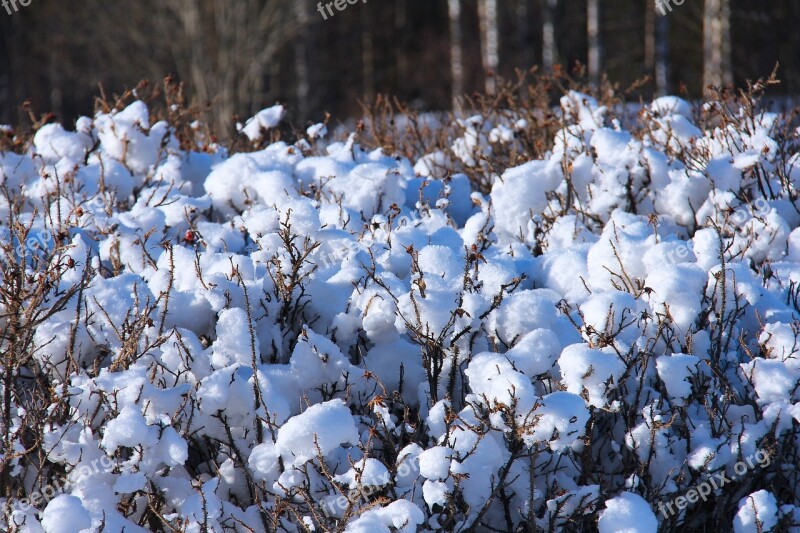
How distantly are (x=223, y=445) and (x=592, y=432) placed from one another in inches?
46.6

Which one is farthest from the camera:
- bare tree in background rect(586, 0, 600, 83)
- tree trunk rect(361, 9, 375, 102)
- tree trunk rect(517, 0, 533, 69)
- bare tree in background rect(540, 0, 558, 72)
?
tree trunk rect(361, 9, 375, 102)

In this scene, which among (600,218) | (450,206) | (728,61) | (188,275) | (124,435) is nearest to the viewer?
(124,435)

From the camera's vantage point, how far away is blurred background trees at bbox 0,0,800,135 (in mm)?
13586

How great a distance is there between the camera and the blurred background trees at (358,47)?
44.6 ft

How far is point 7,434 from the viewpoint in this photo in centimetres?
232

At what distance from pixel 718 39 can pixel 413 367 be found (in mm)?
12653

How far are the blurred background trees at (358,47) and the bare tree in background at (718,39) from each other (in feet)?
0.07

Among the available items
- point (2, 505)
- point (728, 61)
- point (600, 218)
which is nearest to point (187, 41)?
point (728, 61)

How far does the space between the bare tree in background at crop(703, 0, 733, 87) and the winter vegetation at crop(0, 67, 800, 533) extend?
10529 millimetres

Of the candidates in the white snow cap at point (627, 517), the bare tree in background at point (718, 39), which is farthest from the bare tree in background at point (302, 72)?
the white snow cap at point (627, 517)

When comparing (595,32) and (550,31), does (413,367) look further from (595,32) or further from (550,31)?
(550,31)

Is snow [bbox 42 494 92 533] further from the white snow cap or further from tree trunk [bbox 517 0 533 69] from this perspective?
tree trunk [bbox 517 0 533 69]

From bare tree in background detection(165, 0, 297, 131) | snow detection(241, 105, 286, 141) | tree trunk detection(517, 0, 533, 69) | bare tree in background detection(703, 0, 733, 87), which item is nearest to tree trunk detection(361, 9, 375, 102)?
bare tree in background detection(165, 0, 297, 131)

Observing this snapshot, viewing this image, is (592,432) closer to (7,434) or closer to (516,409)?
(516,409)
